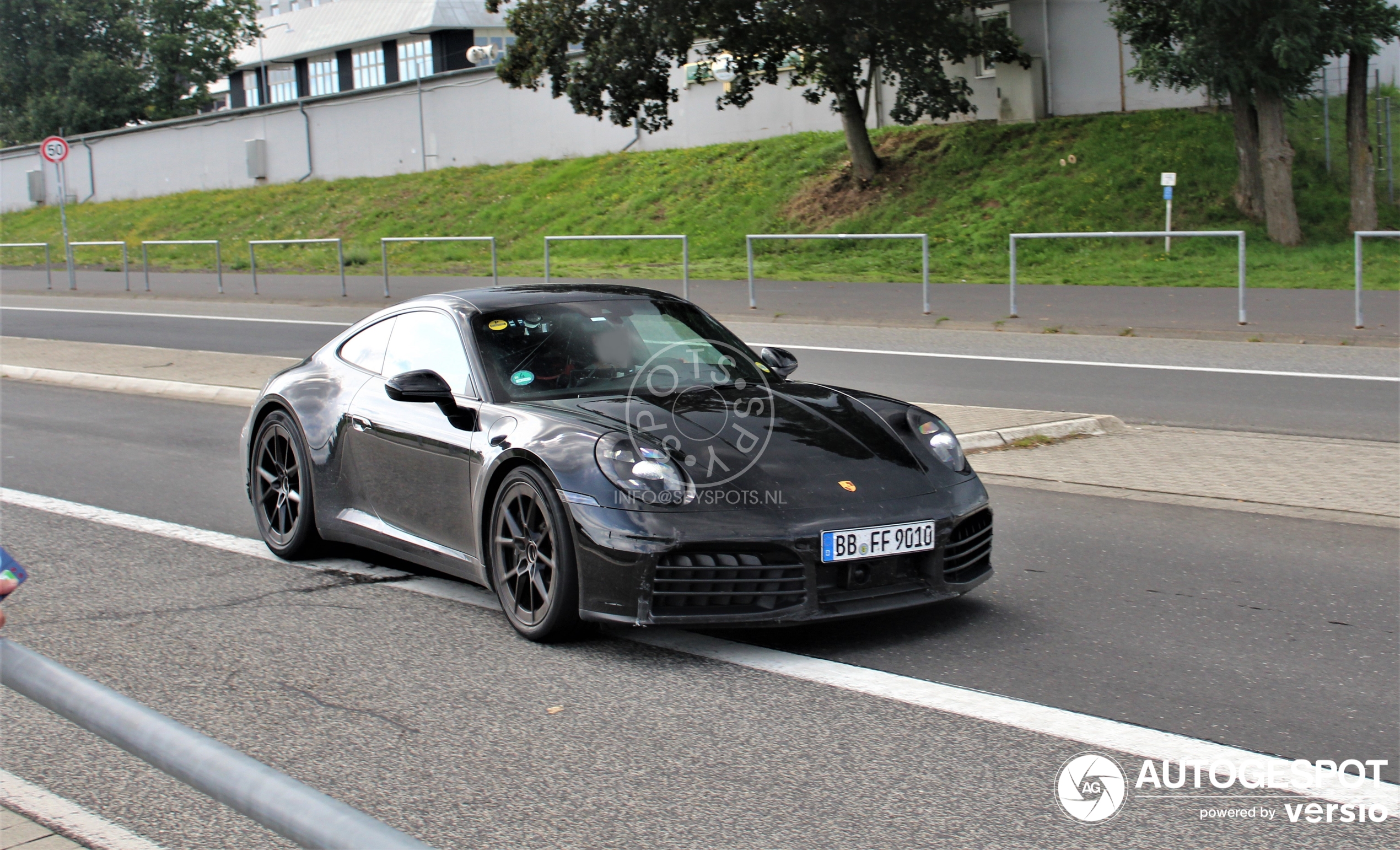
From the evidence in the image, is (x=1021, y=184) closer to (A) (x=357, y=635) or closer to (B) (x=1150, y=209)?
(B) (x=1150, y=209)

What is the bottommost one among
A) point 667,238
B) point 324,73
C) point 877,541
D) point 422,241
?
point 877,541

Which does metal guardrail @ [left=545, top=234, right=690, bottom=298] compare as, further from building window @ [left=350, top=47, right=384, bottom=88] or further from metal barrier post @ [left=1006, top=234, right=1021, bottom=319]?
building window @ [left=350, top=47, right=384, bottom=88]

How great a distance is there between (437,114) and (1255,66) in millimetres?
30226

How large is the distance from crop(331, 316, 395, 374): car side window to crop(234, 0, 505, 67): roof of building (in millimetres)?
66608

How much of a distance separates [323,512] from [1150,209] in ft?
78.4

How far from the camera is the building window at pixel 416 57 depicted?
7450cm

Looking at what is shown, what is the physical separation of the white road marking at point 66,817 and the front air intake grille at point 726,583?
1.92m

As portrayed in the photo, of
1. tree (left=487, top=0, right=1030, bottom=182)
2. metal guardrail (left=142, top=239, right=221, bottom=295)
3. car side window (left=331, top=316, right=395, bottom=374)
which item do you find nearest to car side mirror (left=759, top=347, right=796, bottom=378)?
car side window (left=331, top=316, right=395, bottom=374)

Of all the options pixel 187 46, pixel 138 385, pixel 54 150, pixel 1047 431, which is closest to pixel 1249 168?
pixel 1047 431

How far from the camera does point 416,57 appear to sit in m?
75.6

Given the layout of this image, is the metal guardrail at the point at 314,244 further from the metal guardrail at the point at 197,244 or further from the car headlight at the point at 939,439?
the car headlight at the point at 939,439

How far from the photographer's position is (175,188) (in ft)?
184

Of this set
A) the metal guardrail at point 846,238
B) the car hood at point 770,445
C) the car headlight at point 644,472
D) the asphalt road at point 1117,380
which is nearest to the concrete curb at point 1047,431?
the asphalt road at point 1117,380

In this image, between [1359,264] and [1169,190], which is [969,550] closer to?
[1359,264]
